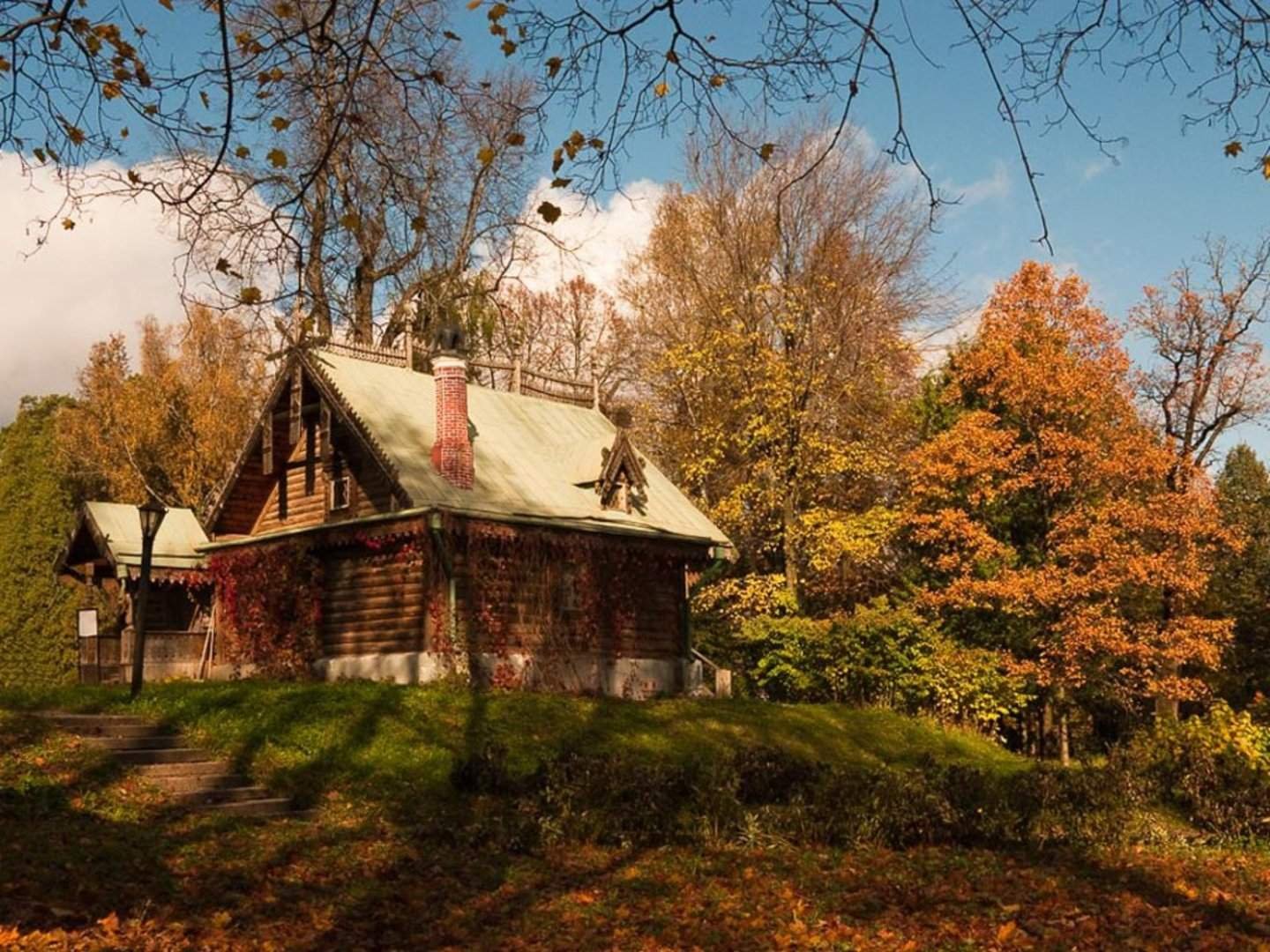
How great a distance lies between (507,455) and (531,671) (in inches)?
216

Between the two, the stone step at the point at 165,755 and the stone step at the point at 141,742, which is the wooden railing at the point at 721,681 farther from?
the stone step at the point at 165,755

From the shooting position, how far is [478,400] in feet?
114

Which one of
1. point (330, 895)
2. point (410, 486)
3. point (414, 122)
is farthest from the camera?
point (410, 486)

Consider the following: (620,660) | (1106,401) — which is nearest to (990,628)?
(1106,401)

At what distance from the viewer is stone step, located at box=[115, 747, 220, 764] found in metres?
17.7

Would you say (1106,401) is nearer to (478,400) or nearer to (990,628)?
(990,628)

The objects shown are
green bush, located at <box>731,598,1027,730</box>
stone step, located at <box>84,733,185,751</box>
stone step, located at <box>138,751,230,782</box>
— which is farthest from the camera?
green bush, located at <box>731,598,1027,730</box>

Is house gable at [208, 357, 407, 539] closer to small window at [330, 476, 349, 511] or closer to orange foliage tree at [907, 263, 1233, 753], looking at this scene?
small window at [330, 476, 349, 511]

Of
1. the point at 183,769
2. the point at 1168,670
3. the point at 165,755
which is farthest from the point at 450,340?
the point at 1168,670

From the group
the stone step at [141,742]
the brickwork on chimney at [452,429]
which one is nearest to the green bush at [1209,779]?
the stone step at [141,742]

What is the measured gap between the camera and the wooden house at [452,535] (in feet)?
93.0

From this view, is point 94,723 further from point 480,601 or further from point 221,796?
point 480,601

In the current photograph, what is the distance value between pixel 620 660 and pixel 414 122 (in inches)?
942

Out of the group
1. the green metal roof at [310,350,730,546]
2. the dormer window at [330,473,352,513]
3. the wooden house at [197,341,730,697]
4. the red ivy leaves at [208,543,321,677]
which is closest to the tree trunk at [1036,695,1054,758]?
the wooden house at [197,341,730,697]
